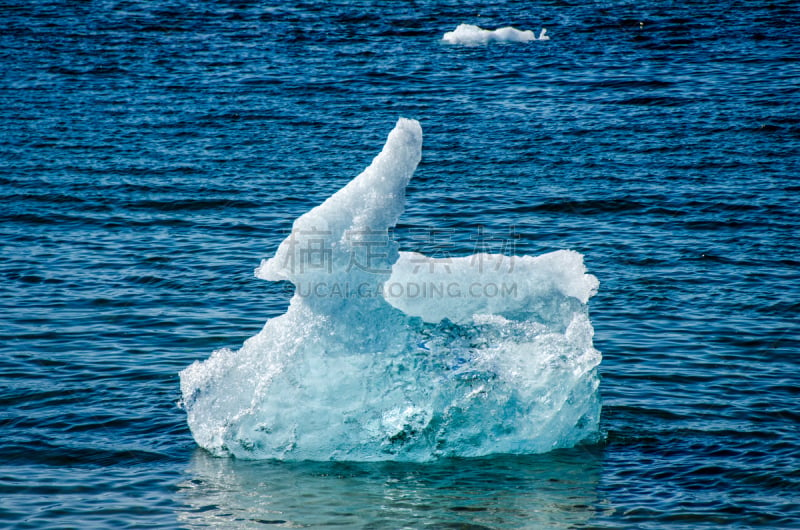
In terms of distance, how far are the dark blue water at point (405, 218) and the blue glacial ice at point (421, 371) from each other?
→ 28cm

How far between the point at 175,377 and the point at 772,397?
701cm

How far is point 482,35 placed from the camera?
98.4 feet

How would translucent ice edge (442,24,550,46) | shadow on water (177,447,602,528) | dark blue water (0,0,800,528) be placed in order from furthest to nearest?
translucent ice edge (442,24,550,46) → dark blue water (0,0,800,528) → shadow on water (177,447,602,528)

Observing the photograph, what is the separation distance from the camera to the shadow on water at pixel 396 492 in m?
8.13

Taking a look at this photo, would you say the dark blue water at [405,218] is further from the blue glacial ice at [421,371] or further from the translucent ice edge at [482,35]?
the translucent ice edge at [482,35]

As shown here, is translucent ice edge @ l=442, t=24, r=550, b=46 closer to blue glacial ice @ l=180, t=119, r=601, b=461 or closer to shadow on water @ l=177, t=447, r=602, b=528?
blue glacial ice @ l=180, t=119, r=601, b=461

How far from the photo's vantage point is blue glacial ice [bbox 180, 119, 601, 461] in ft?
30.5

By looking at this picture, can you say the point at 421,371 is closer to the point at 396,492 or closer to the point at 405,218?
the point at 396,492

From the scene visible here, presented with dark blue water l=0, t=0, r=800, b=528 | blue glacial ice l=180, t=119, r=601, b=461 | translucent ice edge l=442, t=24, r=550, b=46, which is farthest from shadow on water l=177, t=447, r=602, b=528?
translucent ice edge l=442, t=24, r=550, b=46

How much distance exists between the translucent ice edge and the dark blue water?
59 centimetres

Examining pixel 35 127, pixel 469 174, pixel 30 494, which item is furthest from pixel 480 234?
pixel 35 127

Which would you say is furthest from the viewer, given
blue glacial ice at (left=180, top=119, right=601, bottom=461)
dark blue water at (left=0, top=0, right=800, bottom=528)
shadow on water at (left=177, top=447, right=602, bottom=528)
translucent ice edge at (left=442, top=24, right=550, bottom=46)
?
translucent ice edge at (left=442, top=24, right=550, bottom=46)

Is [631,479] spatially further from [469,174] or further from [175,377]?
[469,174]

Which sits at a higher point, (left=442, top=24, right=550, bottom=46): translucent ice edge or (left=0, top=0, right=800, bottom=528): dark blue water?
(left=442, top=24, right=550, bottom=46): translucent ice edge
